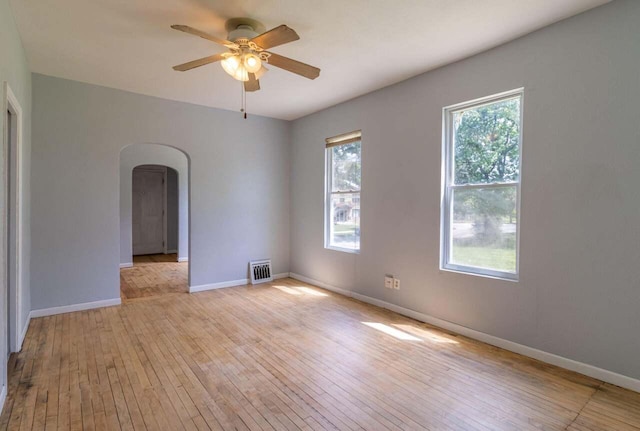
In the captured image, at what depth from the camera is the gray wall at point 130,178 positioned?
701 cm

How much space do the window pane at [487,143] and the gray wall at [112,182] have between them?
317 centimetres

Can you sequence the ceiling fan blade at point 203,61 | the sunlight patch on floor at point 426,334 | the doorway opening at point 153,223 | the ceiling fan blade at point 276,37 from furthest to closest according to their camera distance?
the doorway opening at point 153,223 → the sunlight patch on floor at point 426,334 → the ceiling fan blade at point 203,61 → the ceiling fan blade at point 276,37

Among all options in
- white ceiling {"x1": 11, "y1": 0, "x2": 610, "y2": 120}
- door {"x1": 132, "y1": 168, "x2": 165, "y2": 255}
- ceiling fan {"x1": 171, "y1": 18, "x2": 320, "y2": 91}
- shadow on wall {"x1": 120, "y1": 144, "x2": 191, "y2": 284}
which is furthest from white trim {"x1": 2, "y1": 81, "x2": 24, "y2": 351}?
door {"x1": 132, "y1": 168, "x2": 165, "y2": 255}

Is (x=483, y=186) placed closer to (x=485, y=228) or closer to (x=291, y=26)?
(x=485, y=228)

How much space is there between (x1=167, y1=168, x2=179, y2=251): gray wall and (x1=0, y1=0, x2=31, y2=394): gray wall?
16.4 feet

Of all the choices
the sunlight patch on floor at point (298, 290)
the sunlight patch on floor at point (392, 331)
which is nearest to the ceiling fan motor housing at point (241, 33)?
the sunlight patch on floor at point (392, 331)

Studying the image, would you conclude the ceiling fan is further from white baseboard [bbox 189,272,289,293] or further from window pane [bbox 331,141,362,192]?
white baseboard [bbox 189,272,289,293]

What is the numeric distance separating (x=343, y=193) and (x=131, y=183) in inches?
191

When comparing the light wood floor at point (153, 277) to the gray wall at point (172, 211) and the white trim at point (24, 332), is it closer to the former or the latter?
the gray wall at point (172, 211)

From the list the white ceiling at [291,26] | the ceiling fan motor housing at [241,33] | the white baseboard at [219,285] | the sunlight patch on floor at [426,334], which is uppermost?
the white ceiling at [291,26]

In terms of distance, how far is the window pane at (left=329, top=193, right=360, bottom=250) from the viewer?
4.82 m

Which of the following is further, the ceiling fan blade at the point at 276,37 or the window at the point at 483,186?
the window at the point at 483,186

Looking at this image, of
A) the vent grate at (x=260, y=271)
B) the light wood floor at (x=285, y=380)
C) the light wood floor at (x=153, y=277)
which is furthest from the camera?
the vent grate at (x=260, y=271)

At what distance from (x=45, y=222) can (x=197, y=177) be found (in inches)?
72.4
